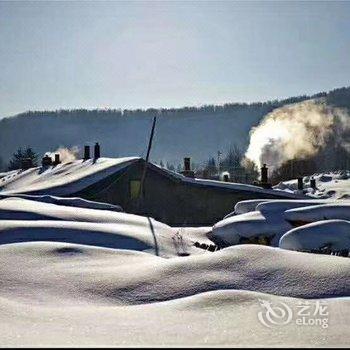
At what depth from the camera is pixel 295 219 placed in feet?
49.1

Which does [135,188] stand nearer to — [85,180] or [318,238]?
[85,180]

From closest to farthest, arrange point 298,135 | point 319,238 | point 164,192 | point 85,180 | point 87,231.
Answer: point 319,238
point 87,231
point 85,180
point 164,192
point 298,135

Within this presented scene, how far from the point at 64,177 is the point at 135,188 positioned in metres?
4.08

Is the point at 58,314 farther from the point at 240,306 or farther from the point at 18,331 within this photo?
the point at 240,306

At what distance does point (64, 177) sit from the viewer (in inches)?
1095

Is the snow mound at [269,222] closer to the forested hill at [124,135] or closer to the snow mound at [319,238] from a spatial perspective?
the snow mound at [319,238]

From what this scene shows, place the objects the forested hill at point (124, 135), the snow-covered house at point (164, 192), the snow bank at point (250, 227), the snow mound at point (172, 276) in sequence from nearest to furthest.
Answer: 1. the snow mound at point (172, 276)
2. the snow bank at point (250, 227)
3. the snow-covered house at point (164, 192)
4. the forested hill at point (124, 135)

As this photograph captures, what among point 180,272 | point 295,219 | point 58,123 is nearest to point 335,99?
point 58,123

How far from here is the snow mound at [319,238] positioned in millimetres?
10820

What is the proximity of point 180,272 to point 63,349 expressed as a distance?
131 inches

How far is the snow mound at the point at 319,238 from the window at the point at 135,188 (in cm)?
1524

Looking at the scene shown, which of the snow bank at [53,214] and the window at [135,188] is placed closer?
the snow bank at [53,214]

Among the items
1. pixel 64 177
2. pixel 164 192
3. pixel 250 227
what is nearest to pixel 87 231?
pixel 250 227

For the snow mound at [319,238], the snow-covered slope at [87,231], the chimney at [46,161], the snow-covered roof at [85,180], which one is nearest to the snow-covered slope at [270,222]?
the snow-covered slope at [87,231]
